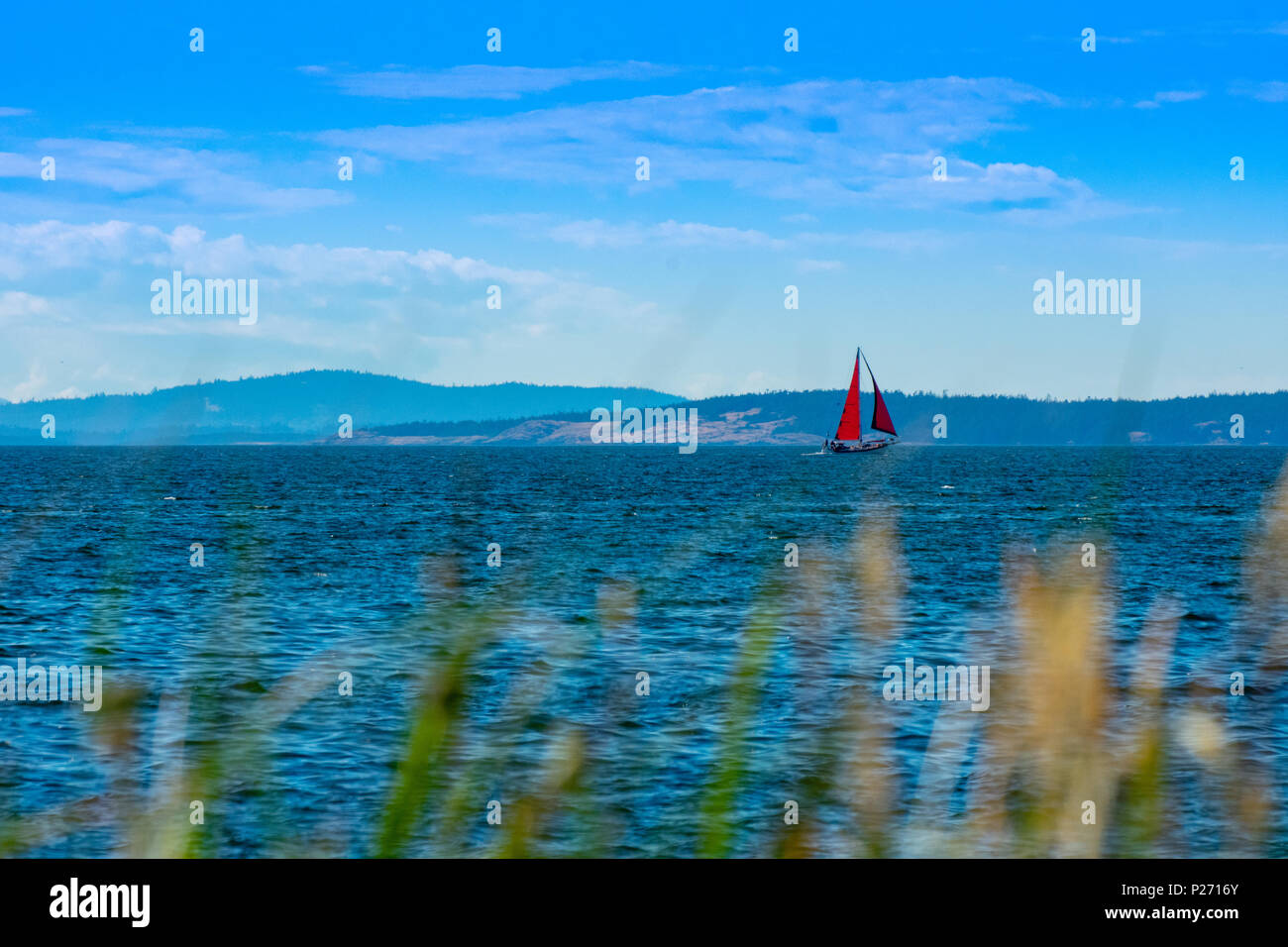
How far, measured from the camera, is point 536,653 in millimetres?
35750

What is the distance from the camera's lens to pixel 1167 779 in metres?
22.4

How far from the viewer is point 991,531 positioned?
81.8 m

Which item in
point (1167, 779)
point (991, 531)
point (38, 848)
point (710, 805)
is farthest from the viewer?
point (991, 531)

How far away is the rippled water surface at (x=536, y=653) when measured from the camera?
2077 cm

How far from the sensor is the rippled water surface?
68.1 feet

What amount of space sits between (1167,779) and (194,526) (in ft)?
239
